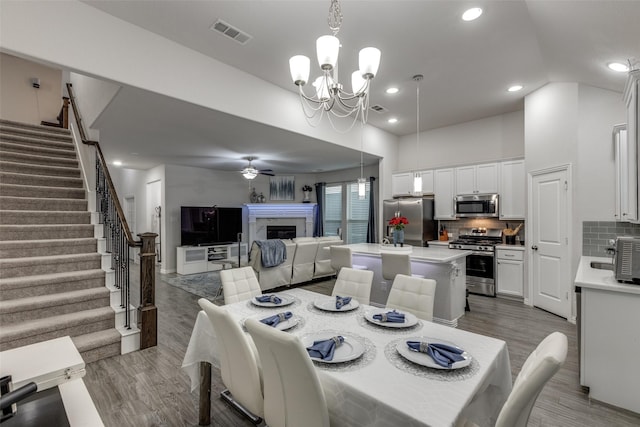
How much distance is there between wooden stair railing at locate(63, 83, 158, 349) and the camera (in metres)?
3.18

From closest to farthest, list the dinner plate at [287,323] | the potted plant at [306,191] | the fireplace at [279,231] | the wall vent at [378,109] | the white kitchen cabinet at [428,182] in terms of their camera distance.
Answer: the dinner plate at [287,323] → the wall vent at [378,109] → the white kitchen cabinet at [428,182] → the fireplace at [279,231] → the potted plant at [306,191]

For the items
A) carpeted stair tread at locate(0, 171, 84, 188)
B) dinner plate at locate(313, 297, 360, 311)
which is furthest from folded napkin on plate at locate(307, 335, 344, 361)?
carpeted stair tread at locate(0, 171, 84, 188)

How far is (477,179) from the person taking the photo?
5477mm

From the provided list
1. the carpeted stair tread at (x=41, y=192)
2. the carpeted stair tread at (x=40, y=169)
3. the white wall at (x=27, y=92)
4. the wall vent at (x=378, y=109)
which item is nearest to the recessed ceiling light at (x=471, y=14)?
the wall vent at (x=378, y=109)

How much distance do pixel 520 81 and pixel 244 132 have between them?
4.11 metres

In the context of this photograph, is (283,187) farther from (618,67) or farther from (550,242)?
(618,67)

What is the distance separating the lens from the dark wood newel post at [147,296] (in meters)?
3.17

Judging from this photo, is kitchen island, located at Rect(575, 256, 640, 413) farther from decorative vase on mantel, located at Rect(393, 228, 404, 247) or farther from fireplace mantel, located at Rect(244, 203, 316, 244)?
fireplace mantel, located at Rect(244, 203, 316, 244)

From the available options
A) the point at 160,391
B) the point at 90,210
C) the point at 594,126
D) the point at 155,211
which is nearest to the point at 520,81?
the point at 594,126

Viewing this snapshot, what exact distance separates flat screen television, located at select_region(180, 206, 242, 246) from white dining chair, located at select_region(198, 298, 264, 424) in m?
6.27

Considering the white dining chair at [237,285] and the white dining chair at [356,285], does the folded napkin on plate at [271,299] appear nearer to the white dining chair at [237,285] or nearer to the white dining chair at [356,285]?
the white dining chair at [237,285]

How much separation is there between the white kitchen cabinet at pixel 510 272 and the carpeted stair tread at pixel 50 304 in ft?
18.6

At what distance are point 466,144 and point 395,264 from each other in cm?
366

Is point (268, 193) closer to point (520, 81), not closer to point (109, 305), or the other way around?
point (109, 305)
